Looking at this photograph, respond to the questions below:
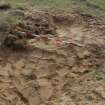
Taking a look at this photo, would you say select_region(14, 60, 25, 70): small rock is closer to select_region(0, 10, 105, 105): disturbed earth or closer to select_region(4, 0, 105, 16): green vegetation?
select_region(0, 10, 105, 105): disturbed earth

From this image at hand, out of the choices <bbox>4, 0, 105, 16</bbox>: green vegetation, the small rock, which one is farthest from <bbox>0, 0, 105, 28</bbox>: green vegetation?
the small rock

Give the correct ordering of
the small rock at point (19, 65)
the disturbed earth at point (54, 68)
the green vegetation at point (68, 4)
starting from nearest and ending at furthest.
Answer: the disturbed earth at point (54, 68), the small rock at point (19, 65), the green vegetation at point (68, 4)

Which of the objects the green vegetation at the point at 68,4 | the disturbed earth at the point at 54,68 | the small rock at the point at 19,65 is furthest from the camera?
the green vegetation at the point at 68,4

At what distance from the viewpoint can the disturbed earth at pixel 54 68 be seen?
5477 millimetres

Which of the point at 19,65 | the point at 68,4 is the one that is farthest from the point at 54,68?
the point at 68,4

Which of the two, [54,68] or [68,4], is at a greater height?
[68,4]

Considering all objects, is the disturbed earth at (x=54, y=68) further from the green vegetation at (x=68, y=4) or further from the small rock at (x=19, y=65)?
the green vegetation at (x=68, y=4)

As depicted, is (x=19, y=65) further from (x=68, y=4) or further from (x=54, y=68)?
(x=68, y=4)

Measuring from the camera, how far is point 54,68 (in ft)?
19.3

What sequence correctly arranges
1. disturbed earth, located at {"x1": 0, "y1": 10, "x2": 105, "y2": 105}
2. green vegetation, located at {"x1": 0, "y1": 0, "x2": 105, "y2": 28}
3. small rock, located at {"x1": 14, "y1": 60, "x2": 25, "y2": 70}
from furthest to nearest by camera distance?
green vegetation, located at {"x1": 0, "y1": 0, "x2": 105, "y2": 28} < small rock, located at {"x1": 14, "y1": 60, "x2": 25, "y2": 70} < disturbed earth, located at {"x1": 0, "y1": 10, "x2": 105, "y2": 105}

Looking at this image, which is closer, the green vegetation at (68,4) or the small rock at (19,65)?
the small rock at (19,65)

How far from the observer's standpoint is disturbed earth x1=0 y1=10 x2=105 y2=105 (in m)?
5.48

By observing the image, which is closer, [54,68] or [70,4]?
[54,68]

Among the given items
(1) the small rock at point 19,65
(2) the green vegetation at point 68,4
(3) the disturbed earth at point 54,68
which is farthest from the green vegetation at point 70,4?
(1) the small rock at point 19,65
